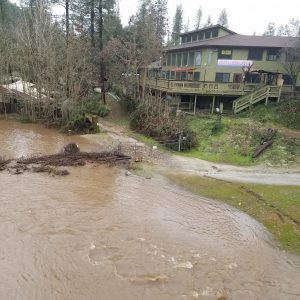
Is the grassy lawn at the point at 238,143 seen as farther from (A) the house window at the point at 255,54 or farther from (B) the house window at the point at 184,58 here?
(B) the house window at the point at 184,58

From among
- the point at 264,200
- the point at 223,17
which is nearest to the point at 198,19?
the point at 223,17

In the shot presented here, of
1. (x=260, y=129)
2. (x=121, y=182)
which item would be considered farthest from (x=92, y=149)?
(x=260, y=129)

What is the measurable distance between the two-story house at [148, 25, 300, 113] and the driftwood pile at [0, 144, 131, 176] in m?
12.1

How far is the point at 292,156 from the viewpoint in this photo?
71.9 ft

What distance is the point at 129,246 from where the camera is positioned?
41.3 feet

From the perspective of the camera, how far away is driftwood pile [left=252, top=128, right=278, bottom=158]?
885 inches

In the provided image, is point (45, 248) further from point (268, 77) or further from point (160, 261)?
point (268, 77)

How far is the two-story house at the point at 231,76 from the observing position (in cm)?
3152

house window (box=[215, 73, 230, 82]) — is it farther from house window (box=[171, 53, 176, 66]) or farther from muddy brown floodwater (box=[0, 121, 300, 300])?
muddy brown floodwater (box=[0, 121, 300, 300])

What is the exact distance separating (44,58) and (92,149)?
449 inches

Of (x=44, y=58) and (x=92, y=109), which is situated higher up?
(x=44, y=58)

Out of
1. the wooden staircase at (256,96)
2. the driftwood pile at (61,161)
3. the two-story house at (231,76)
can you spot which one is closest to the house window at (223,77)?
the two-story house at (231,76)

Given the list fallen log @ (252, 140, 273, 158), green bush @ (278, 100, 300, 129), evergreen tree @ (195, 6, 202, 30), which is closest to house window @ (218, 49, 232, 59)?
green bush @ (278, 100, 300, 129)

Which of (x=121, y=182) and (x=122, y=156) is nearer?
(x=121, y=182)
